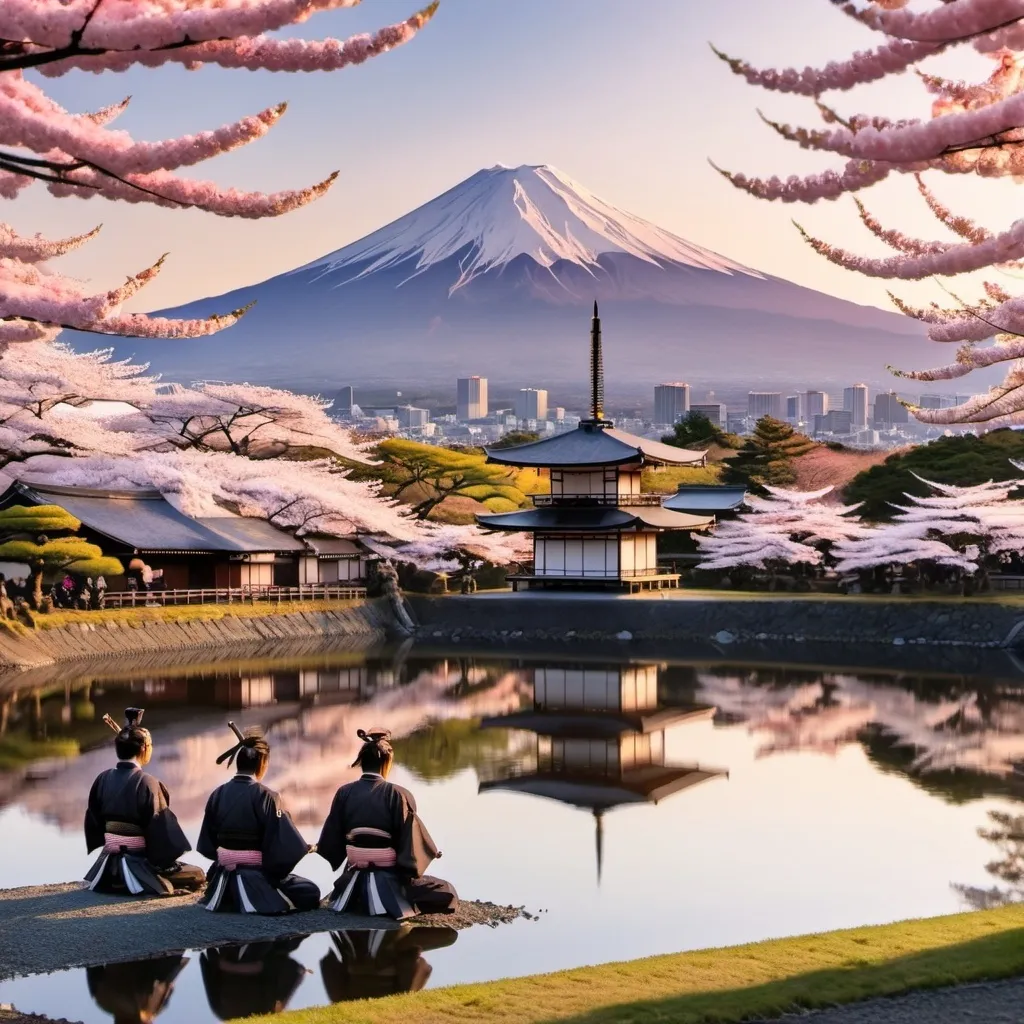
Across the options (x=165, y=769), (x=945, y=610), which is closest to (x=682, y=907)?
(x=165, y=769)

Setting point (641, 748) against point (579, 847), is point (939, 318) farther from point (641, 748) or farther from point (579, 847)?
point (641, 748)

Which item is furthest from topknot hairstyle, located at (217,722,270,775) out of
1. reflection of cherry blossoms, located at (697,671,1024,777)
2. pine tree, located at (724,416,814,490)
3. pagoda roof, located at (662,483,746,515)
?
pine tree, located at (724,416,814,490)

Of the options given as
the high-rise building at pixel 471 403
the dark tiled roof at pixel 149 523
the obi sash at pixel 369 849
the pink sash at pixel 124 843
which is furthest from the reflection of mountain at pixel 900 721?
the high-rise building at pixel 471 403

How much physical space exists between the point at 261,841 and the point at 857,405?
151 meters

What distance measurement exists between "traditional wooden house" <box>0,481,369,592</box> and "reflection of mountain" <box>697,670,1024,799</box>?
13820mm

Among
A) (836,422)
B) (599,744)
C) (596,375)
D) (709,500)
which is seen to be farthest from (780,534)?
(836,422)

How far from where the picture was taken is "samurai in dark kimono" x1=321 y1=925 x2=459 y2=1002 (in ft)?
23.2

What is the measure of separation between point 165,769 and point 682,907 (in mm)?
6856

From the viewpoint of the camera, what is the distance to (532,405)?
154125 millimetres

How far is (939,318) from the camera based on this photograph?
8.34m

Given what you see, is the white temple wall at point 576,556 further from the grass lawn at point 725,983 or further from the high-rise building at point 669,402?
the high-rise building at point 669,402

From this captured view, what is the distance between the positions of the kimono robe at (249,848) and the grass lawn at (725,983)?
5.93 feet

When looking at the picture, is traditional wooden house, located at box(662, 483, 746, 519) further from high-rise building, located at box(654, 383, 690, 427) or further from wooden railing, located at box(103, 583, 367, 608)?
high-rise building, located at box(654, 383, 690, 427)

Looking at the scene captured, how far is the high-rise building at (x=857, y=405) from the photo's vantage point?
152m
